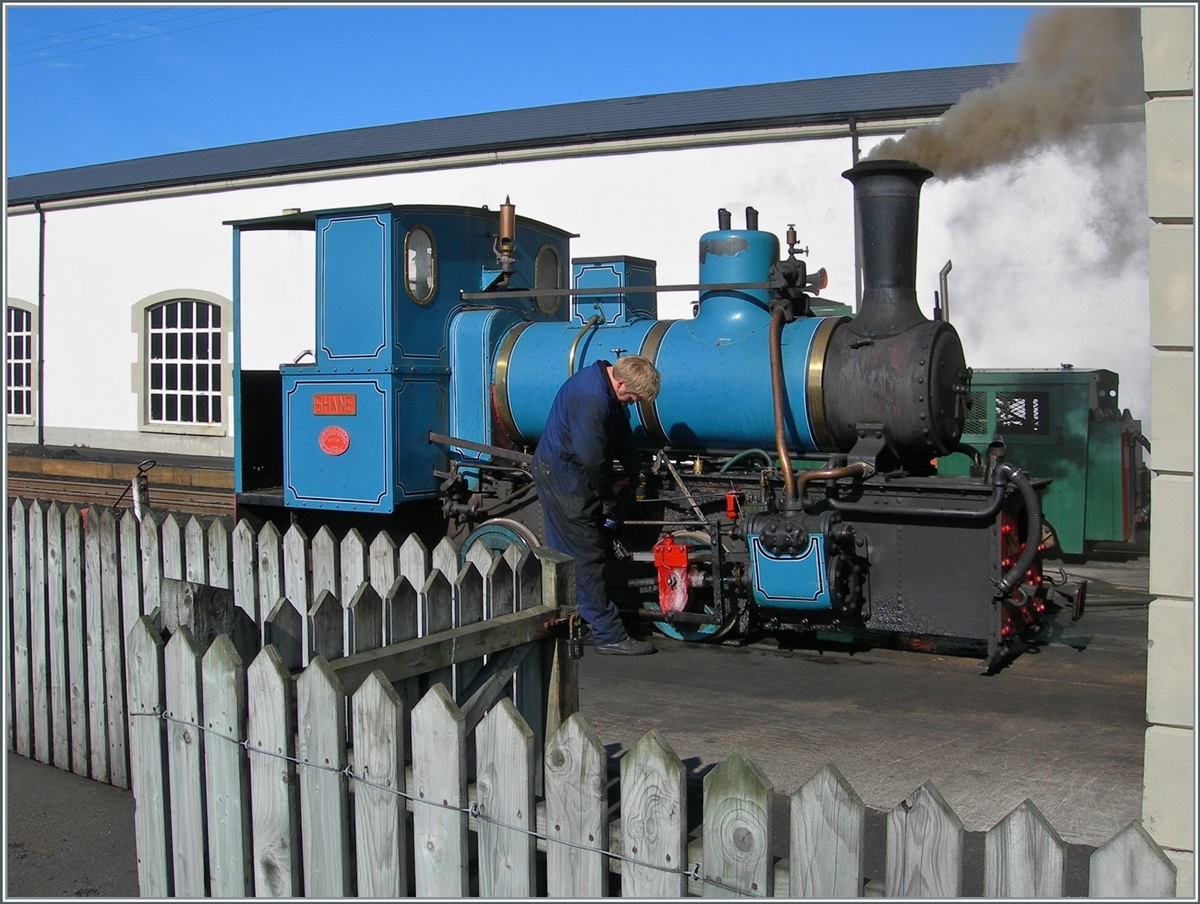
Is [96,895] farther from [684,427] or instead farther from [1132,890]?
[684,427]

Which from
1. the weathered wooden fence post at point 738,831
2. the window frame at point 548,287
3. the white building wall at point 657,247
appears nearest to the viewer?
the weathered wooden fence post at point 738,831

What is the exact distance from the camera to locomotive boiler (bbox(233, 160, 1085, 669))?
19.4 feet

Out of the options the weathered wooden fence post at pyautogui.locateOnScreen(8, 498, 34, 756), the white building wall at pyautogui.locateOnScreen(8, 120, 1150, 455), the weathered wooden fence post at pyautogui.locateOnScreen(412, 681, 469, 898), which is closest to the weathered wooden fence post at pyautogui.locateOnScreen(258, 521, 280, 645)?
the weathered wooden fence post at pyautogui.locateOnScreen(8, 498, 34, 756)

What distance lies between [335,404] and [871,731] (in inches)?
167

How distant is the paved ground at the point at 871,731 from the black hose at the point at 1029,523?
0.63 meters

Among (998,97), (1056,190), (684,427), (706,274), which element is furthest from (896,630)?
(1056,190)

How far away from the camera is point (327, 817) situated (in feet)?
9.25

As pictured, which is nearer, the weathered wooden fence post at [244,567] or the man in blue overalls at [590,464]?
the weathered wooden fence post at [244,567]

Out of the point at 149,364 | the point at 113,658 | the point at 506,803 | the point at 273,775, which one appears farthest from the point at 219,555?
the point at 149,364

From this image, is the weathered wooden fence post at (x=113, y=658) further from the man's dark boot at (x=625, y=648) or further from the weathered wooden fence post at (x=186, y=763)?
the man's dark boot at (x=625, y=648)

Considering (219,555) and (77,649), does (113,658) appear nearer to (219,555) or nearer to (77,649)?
(77,649)

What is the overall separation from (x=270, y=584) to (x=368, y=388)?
3.45 metres

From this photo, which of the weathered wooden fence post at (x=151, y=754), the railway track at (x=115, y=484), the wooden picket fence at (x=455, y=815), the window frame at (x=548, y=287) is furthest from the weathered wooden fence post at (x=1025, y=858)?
the railway track at (x=115, y=484)

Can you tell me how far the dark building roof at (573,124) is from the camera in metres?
13.4
